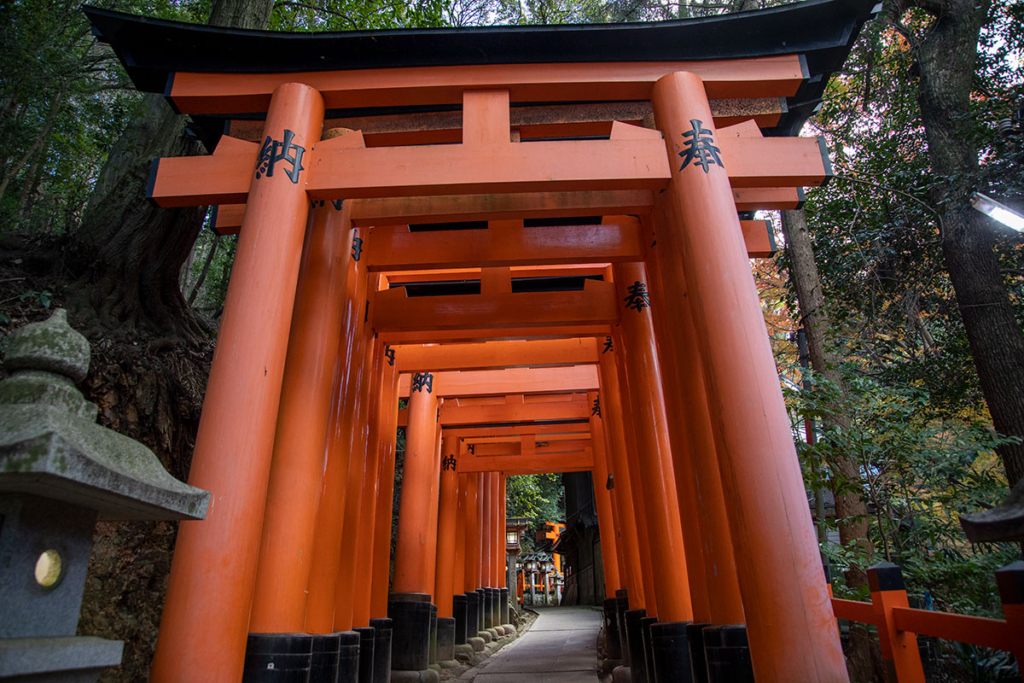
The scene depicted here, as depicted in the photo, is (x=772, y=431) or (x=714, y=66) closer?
(x=772, y=431)

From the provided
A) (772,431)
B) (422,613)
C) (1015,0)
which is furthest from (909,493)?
(1015,0)

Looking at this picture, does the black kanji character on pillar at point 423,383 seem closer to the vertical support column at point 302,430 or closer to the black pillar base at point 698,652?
the vertical support column at point 302,430

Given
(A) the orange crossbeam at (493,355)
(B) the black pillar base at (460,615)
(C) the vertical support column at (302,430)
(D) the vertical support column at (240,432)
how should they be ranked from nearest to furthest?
(D) the vertical support column at (240,432) < (C) the vertical support column at (302,430) < (A) the orange crossbeam at (493,355) < (B) the black pillar base at (460,615)

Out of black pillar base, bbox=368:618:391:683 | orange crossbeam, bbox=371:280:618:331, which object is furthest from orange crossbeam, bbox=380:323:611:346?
black pillar base, bbox=368:618:391:683

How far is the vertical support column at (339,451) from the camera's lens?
4.70 meters

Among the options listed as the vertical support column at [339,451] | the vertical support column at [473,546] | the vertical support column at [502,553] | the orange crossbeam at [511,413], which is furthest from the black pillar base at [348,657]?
the vertical support column at [502,553]

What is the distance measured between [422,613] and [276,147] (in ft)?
21.7

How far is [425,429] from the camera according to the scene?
9.36m

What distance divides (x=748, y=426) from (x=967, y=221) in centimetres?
660

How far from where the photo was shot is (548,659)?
35.3 ft

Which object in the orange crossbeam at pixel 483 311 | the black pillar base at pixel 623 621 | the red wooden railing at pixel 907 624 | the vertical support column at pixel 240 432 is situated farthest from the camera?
the black pillar base at pixel 623 621

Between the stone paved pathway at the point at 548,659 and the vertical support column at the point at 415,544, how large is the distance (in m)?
1.44

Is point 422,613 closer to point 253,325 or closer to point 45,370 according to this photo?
point 253,325

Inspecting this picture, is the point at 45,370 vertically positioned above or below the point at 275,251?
below
